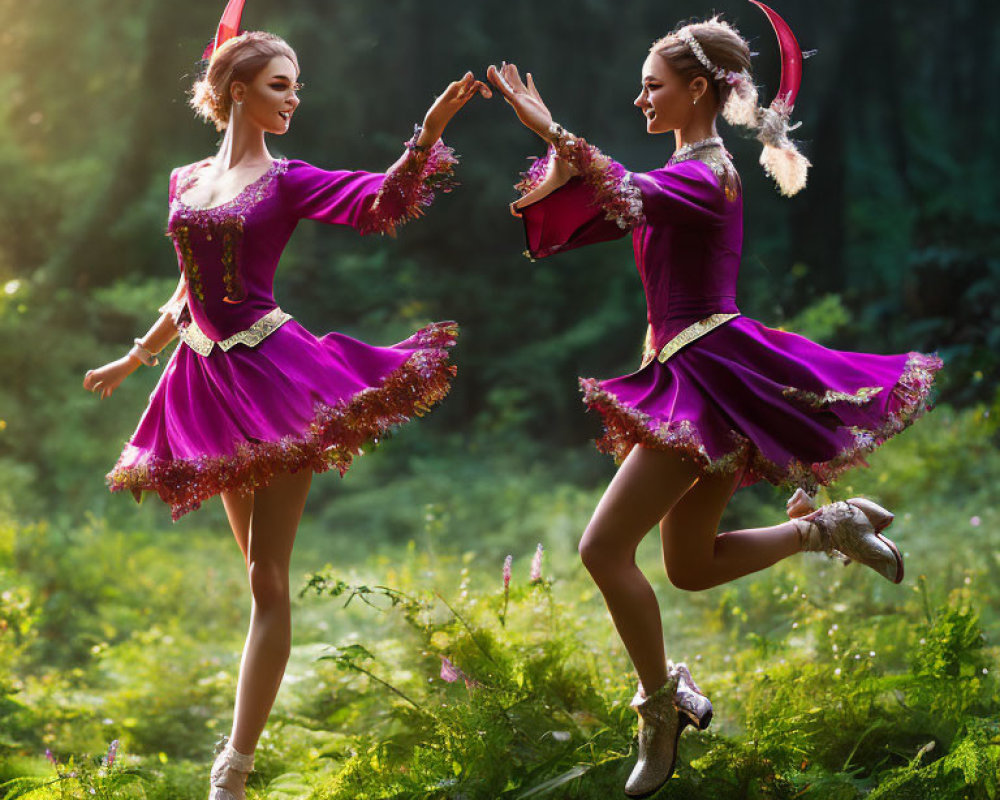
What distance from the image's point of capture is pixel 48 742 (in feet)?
12.9

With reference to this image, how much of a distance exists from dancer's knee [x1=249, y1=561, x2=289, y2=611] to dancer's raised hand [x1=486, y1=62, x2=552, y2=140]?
4.20 feet

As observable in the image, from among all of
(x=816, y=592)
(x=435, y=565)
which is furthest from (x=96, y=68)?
(x=816, y=592)

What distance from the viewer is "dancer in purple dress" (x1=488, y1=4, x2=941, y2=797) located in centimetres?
270

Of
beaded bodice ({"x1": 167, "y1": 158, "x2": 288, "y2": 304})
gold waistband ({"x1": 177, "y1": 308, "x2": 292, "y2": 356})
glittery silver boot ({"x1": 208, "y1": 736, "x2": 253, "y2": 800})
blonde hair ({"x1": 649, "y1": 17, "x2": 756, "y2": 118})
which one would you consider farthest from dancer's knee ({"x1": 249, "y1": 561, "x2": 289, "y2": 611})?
blonde hair ({"x1": 649, "y1": 17, "x2": 756, "y2": 118})

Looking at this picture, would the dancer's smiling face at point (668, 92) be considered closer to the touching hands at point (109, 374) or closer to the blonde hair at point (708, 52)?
the blonde hair at point (708, 52)

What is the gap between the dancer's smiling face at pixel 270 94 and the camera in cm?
295

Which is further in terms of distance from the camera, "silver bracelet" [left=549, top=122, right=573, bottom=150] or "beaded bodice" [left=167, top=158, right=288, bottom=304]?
"beaded bodice" [left=167, top=158, right=288, bottom=304]

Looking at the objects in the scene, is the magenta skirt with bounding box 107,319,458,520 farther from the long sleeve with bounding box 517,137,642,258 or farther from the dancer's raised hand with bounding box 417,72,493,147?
the dancer's raised hand with bounding box 417,72,493,147

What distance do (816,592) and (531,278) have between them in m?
4.13

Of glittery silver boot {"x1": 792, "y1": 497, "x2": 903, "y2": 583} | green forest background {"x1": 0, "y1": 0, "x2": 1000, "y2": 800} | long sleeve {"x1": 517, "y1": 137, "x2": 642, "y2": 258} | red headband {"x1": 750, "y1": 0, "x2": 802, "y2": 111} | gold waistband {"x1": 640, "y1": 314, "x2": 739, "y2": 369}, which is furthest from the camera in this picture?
green forest background {"x1": 0, "y1": 0, "x2": 1000, "y2": 800}

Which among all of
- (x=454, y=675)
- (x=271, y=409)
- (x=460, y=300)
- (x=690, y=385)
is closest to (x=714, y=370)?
(x=690, y=385)

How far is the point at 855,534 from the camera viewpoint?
2969 mm

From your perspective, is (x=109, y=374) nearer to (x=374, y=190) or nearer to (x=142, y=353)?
(x=142, y=353)

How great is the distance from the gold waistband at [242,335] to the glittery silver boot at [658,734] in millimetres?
1340
